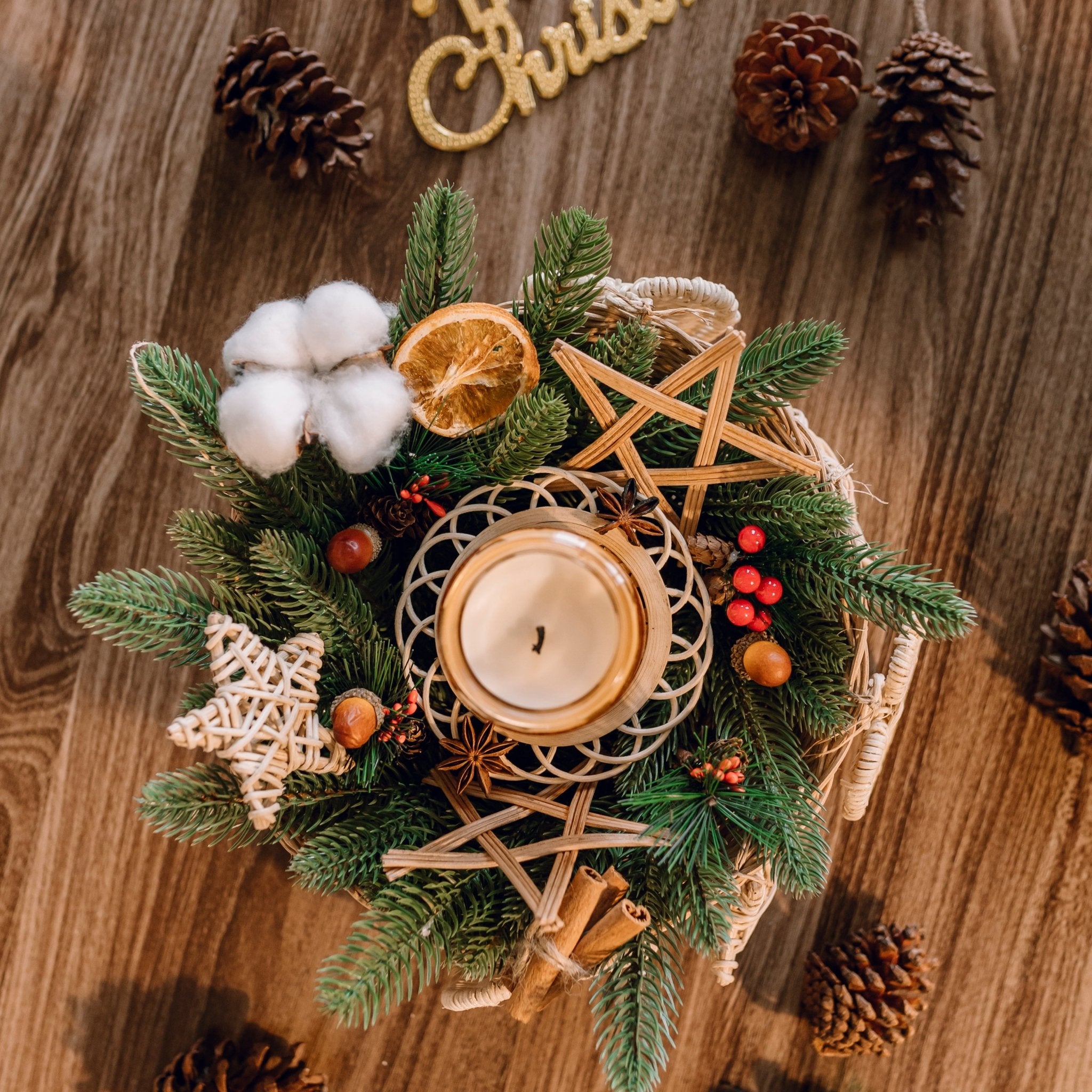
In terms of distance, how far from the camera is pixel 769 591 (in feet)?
2.27

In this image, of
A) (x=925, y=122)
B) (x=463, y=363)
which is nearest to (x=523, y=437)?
(x=463, y=363)

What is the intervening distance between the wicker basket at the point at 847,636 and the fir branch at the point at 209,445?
0.28 meters

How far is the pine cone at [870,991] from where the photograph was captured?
0.84 metres

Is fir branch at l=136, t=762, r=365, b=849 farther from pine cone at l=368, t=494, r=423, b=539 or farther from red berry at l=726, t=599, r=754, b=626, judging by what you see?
red berry at l=726, t=599, r=754, b=626

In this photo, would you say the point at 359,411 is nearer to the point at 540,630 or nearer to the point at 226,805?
the point at 540,630

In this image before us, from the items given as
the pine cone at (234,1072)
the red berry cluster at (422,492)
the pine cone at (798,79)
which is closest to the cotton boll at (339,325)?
the red berry cluster at (422,492)

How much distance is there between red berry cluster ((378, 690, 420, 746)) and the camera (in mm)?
671

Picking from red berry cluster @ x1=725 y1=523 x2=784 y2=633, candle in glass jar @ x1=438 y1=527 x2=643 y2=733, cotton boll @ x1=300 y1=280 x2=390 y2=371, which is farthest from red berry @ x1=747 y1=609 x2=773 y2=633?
cotton boll @ x1=300 y1=280 x2=390 y2=371

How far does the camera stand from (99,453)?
2.96 feet

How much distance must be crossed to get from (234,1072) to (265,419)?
647mm

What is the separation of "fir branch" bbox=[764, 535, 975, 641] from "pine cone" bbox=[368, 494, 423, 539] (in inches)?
11.2

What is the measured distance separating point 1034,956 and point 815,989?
0.23 metres

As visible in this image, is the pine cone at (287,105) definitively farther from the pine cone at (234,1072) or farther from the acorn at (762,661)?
the pine cone at (234,1072)

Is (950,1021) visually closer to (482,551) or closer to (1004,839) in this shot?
(1004,839)
